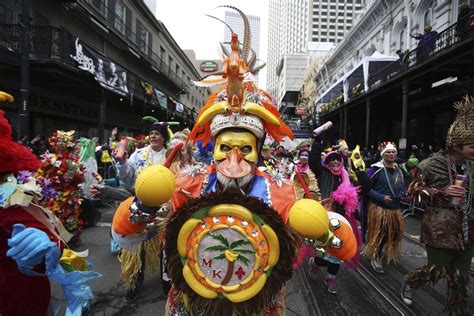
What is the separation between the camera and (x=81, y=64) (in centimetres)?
1102

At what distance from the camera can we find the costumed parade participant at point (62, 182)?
15.7 ft

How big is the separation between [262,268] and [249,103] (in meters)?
0.96

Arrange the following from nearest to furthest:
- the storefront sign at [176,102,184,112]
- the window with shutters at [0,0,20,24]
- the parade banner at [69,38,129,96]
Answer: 1. the window with shutters at [0,0,20,24]
2. the parade banner at [69,38,129,96]
3. the storefront sign at [176,102,184,112]

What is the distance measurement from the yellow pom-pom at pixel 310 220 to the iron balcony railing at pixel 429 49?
937cm

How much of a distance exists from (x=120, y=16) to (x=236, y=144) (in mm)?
22437

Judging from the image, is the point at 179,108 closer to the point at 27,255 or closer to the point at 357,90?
the point at 357,90

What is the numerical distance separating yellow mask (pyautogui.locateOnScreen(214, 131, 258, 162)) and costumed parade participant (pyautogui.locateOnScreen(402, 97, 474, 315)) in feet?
7.29

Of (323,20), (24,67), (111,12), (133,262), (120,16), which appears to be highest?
(323,20)

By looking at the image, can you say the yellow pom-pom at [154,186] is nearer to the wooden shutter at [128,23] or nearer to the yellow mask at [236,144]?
the yellow mask at [236,144]

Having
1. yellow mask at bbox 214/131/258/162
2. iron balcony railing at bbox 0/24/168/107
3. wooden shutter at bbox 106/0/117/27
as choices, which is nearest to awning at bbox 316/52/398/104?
iron balcony railing at bbox 0/24/168/107

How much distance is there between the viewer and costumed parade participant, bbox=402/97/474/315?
9.64 ft

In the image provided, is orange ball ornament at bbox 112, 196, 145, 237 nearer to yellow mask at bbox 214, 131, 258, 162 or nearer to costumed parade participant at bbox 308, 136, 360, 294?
yellow mask at bbox 214, 131, 258, 162

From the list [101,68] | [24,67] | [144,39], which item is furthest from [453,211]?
[144,39]

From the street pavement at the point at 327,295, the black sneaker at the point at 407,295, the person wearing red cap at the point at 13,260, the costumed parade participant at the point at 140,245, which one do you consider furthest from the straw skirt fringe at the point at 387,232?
the person wearing red cap at the point at 13,260
